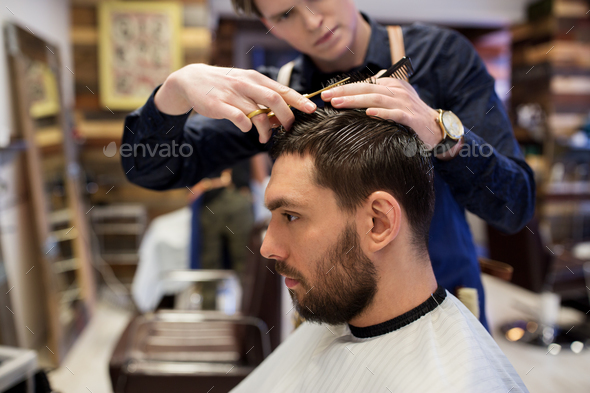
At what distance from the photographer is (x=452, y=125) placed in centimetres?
77

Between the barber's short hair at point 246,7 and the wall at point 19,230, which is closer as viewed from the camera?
the barber's short hair at point 246,7

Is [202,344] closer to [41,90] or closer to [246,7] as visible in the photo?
[246,7]

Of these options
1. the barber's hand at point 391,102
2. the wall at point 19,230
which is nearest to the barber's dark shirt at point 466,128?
the barber's hand at point 391,102

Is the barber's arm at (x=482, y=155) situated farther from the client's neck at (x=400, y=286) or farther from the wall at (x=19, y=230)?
the wall at (x=19, y=230)

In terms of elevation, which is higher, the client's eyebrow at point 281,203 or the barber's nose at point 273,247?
the client's eyebrow at point 281,203

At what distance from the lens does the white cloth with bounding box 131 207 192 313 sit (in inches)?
120

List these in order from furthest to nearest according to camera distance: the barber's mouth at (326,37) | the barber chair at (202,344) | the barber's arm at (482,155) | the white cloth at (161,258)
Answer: the white cloth at (161,258)
the barber chair at (202,344)
the barber's mouth at (326,37)
the barber's arm at (482,155)

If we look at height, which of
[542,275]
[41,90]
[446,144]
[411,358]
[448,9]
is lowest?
[542,275]

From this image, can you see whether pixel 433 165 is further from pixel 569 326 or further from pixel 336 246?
pixel 569 326

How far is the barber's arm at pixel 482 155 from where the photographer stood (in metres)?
0.83

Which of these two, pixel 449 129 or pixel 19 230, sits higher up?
pixel 449 129

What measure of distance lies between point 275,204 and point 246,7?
1.61 feet

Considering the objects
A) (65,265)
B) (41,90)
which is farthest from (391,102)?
(65,265)

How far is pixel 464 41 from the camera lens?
994 mm
